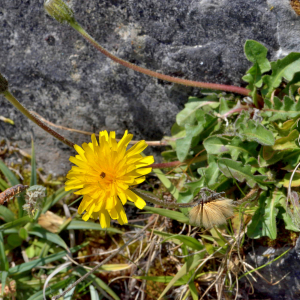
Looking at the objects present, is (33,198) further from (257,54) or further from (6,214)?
(257,54)

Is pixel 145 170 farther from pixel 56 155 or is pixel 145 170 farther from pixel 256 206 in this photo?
pixel 56 155

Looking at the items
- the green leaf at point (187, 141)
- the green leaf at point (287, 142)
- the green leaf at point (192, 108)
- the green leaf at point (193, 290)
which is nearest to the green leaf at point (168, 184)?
the green leaf at point (187, 141)

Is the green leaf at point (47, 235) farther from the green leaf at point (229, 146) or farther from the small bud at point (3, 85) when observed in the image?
the green leaf at point (229, 146)

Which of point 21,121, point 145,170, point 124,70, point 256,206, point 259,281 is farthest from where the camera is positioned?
point 21,121

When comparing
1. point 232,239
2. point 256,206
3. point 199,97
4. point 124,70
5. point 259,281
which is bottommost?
point 259,281

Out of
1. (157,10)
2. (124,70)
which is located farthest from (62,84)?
(157,10)

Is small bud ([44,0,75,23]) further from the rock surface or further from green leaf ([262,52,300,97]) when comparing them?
green leaf ([262,52,300,97])

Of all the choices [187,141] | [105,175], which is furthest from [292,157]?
[105,175]

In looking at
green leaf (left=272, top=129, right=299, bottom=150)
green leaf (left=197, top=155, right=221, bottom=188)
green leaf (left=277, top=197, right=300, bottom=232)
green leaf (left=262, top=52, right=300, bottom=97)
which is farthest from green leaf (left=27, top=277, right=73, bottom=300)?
green leaf (left=262, top=52, right=300, bottom=97)
